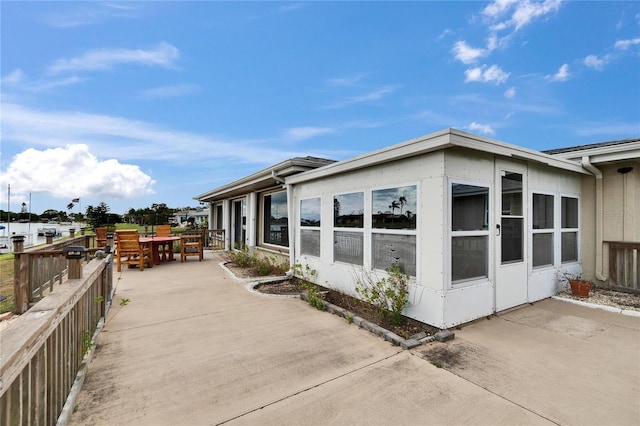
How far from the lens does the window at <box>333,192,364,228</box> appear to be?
16.3ft

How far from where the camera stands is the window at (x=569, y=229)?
215 inches

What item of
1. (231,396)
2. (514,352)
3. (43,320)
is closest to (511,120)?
(514,352)

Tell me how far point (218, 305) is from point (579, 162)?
6956 mm

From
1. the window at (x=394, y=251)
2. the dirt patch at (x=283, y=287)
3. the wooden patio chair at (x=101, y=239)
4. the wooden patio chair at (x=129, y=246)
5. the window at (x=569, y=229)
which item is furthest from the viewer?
the wooden patio chair at (x=101, y=239)

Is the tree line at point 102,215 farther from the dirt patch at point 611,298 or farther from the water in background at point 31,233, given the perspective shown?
the dirt patch at point 611,298

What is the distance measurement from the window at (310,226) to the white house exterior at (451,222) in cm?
4

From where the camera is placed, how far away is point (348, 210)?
5266 millimetres

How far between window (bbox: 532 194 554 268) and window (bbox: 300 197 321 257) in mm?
3837

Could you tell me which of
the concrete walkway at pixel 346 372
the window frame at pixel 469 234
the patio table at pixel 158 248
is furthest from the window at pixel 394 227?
the patio table at pixel 158 248

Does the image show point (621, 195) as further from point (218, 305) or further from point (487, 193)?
point (218, 305)

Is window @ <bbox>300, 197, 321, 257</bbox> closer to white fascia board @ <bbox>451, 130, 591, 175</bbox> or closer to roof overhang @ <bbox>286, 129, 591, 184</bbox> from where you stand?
roof overhang @ <bbox>286, 129, 591, 184</bbox>

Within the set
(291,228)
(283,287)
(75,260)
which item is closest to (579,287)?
(283,287)

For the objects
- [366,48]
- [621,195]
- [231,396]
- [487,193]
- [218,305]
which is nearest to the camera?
[231,396]

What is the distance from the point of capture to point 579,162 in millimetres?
5398
